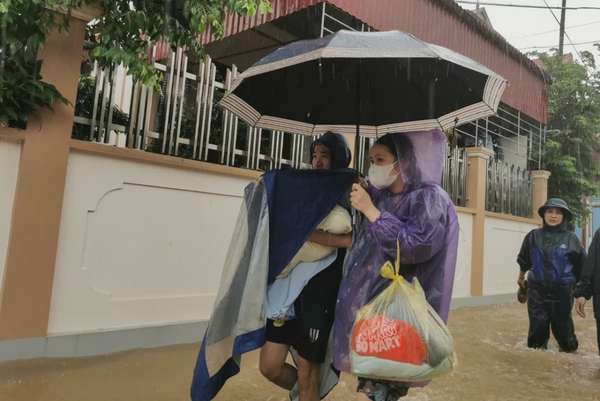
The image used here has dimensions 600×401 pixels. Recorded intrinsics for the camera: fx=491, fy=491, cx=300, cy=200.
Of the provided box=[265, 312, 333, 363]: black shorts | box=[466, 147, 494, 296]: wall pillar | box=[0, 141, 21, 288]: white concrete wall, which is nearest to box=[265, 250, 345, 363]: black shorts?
box=[265, 312, 333, 363]: black shorts

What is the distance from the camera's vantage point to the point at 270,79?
2.86 meters

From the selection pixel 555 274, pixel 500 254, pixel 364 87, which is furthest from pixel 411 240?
pixel 500 254

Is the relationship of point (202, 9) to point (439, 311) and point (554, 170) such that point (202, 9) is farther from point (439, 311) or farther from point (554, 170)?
point (554, 170)

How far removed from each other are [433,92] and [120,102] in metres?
3.26

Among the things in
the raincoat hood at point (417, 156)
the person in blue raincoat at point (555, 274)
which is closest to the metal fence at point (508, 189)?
the person in blue raincoat at point (555, 274)

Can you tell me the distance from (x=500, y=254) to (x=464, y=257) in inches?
50.9

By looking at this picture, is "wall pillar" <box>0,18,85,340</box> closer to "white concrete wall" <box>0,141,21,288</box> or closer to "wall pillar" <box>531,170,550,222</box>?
"white concrete wall" <box>0,141,21,288</box>

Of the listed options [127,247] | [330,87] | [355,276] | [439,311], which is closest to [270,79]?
[330,87]

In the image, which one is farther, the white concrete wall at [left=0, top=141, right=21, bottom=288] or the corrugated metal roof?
the corrugated metal roof

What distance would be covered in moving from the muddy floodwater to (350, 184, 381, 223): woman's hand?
1808 mm

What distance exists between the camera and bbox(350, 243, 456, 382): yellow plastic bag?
6.00 feet

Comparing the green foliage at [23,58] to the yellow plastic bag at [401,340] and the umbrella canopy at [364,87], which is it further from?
the yellow plastic bag at [401,340]

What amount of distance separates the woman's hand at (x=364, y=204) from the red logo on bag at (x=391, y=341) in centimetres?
44

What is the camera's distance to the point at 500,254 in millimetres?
9203
